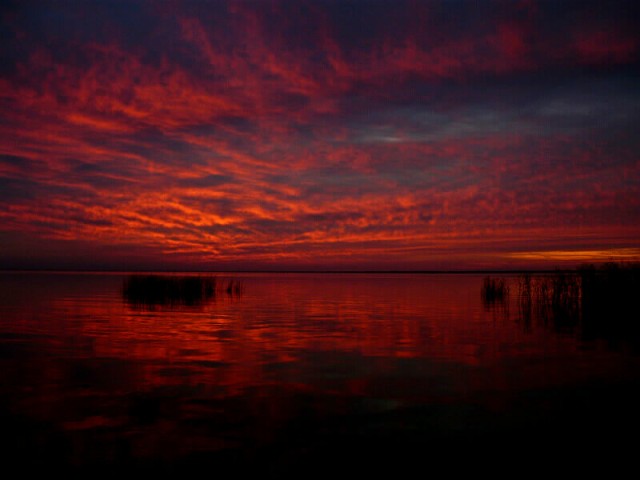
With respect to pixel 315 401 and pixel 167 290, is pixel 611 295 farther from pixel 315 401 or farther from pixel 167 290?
pixel 167 290

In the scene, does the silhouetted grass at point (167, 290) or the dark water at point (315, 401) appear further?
the silhouetted grass at point (167, 290)

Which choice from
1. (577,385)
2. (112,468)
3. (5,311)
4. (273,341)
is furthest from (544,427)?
(5,311)

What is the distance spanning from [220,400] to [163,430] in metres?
1.99

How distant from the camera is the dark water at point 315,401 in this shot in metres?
7.62

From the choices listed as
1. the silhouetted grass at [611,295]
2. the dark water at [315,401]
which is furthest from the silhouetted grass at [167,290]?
the silhouetted grass at [611,295]

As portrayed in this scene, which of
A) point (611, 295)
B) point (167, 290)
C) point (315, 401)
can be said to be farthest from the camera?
point (167, 290)

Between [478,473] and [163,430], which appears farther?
[163,430]

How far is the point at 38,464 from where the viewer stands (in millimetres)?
7266

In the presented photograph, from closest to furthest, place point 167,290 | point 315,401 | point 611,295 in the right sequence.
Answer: point 315,401 < point 611,295 < point 167,290

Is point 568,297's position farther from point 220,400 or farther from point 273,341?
point 220,400

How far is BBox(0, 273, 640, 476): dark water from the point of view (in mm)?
7617

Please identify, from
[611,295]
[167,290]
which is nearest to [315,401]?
[611,295]

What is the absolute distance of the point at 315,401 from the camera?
10547 millimetres

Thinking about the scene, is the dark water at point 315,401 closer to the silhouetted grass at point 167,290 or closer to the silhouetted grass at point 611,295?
the silhouetted grass at point 611,295
